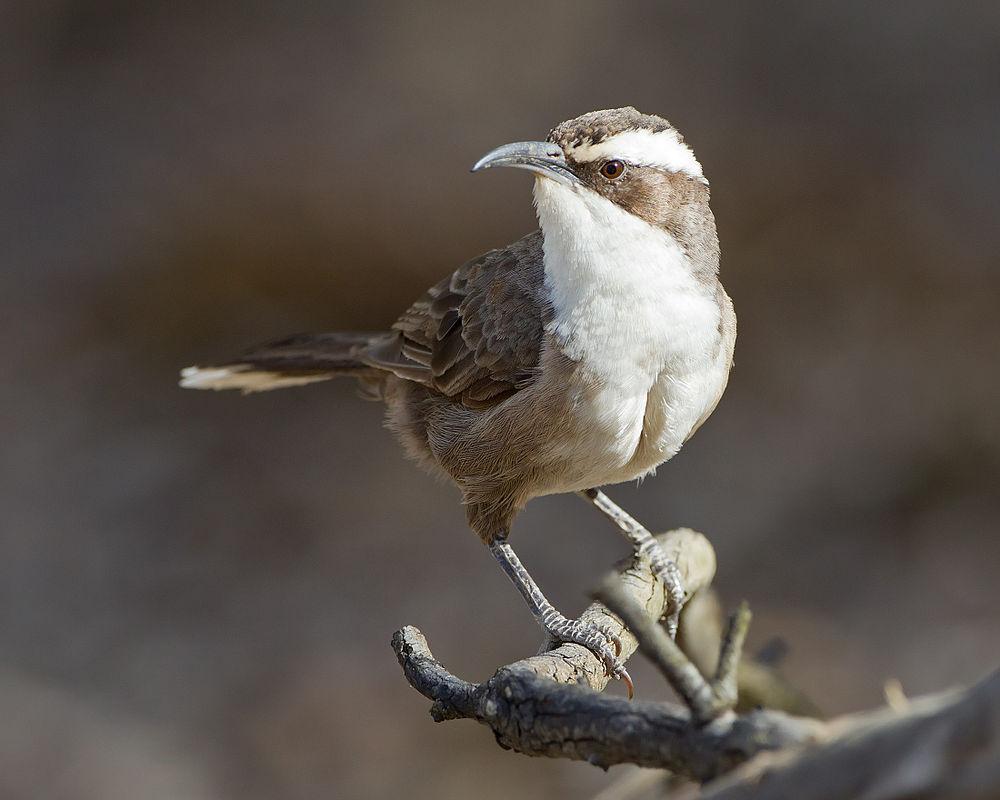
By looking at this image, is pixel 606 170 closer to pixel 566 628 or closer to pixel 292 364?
pixel 566 628

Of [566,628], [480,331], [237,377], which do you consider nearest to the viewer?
[566,628]

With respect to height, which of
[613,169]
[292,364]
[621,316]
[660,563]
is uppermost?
[292,364]

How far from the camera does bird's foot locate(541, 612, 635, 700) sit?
13.6 ft

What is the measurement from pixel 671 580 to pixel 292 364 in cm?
210

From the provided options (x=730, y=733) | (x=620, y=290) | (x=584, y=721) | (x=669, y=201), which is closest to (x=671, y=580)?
(x=620, y=290)

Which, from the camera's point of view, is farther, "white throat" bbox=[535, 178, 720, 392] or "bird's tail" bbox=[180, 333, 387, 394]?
"bird's tail" bbox=[180, 333, 387, 394]

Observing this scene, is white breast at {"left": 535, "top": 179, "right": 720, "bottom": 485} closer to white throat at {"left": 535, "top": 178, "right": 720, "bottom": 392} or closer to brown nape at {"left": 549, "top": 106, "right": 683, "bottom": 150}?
white throat at {"left": 535, "top": 178, "right": 720, "bottom": 392}

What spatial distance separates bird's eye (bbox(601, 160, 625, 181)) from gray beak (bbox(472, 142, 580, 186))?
0.10 metres

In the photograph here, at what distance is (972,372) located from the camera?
840 cm

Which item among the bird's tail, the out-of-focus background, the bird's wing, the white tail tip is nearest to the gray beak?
the bird's wing

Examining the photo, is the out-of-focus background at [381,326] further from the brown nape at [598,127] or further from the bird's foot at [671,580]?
the brown nape at [598,127]

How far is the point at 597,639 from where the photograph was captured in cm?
418

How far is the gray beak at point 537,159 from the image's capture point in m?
3.84

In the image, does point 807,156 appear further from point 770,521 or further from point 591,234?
point 591,234
